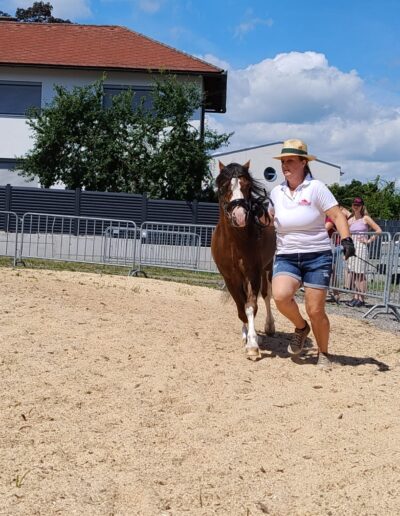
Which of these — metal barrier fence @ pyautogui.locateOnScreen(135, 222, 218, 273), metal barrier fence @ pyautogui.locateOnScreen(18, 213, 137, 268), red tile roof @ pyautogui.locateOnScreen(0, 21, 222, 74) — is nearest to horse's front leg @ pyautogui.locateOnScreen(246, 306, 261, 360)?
metal barrier fence @ pyautogui.locateOnScreen(18, 213, 137, 268)

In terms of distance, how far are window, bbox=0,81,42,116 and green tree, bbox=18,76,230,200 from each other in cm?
303

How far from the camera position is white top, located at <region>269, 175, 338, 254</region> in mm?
6172

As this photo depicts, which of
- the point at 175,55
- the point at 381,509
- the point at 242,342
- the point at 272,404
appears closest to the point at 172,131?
the point at 175,55

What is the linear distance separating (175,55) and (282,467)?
27.6 m

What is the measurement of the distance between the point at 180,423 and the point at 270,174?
161 ft

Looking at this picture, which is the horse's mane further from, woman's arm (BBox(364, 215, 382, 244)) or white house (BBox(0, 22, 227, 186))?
white house (BBox(0, 22, 227, 186))

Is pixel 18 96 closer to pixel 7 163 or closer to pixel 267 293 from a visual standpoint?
pixel 7 163

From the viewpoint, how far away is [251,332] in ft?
22.5

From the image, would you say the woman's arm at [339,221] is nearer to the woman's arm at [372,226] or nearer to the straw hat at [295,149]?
the straw hat at [295,149]

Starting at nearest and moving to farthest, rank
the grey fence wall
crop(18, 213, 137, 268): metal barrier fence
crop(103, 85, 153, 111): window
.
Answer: crop(18, 213, 137, 268): metal barrier fence → the grey fence wall → crop(103, 85, 153, 111): window

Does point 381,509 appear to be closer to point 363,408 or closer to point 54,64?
point 363,408

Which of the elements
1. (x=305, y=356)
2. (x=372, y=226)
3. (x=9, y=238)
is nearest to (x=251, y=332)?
(x=305, y=356)

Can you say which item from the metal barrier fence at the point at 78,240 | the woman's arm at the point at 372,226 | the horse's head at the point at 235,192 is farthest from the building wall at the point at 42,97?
the horse's head at the point at 235,192

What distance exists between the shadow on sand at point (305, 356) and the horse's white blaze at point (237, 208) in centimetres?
135
